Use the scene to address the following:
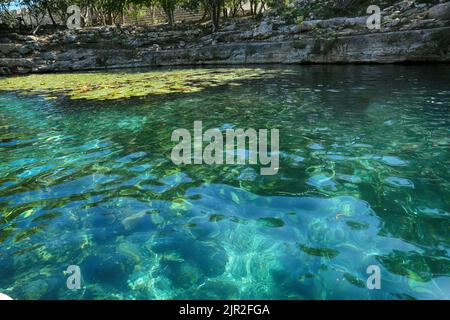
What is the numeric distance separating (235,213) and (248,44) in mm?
20837

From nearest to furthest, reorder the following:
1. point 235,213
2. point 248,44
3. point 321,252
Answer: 1. point 321,252
2. point 235,213
3. point 248,44

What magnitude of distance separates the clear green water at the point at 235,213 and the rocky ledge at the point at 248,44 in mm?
10128

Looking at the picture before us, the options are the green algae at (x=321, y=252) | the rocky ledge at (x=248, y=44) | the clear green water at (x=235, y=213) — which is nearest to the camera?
the clear green water at (x=235, y=213)

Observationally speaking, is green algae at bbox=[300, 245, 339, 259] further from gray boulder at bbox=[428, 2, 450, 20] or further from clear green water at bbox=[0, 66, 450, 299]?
gray boulder at bbox=[428, 2, 450, 20]

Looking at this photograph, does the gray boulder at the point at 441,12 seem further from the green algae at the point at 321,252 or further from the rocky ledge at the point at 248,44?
the green algae at the point at 321,252

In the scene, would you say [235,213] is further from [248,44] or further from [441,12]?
[248,44]

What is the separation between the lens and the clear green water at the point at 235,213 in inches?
114

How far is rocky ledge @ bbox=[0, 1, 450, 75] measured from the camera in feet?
53.4

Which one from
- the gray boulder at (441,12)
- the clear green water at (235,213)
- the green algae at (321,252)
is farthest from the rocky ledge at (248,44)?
the green algae at (321,252)

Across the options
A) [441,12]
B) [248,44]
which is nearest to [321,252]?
[441,12]

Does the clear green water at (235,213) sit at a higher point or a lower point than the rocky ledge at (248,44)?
lower

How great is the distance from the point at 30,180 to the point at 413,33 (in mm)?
17311

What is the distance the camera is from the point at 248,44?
22.8 meters

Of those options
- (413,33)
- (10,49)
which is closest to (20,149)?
(413,33)
